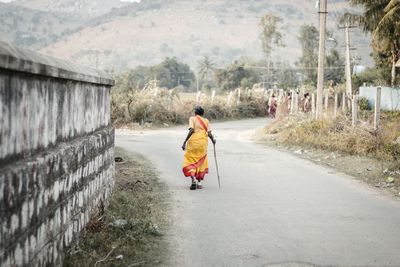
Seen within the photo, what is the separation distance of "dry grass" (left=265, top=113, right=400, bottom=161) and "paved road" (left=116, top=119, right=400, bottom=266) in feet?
8.31

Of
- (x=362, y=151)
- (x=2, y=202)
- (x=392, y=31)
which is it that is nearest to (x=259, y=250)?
(x=2, y=202)

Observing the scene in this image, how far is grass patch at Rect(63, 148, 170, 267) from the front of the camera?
564 cm

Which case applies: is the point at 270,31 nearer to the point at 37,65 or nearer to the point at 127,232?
the point at 127,232

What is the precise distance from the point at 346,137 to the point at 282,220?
9.27m

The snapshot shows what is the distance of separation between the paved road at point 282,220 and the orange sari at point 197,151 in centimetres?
38

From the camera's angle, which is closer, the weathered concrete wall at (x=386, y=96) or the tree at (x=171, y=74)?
the weathered concrete wall at (x=386, y=96)

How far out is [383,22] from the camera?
31734mm

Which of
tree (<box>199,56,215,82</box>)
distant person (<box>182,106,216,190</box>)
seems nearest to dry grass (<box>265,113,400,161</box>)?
distant person (<box>182,106,216,190</box>)

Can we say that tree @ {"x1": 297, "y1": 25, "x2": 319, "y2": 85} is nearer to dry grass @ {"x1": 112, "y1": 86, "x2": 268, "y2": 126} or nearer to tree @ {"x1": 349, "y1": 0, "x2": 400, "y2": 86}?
tree @ {"x1": 349, "y1": 0, "x2": 400, "y2": 86}

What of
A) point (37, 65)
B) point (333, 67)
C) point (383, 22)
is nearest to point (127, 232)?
point (37, 65)

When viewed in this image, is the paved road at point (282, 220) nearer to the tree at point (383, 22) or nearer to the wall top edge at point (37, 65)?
the wall top edge at point (37, 65)

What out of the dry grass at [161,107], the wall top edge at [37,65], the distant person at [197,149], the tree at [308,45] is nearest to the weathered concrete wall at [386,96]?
the dry grass at [161,107]

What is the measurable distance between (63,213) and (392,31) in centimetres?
3198

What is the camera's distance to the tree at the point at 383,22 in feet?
103
